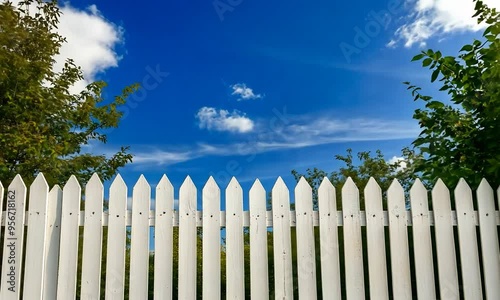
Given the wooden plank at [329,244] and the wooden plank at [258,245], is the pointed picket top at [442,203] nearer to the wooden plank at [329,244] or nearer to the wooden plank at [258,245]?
the wooden plank at [329,244]

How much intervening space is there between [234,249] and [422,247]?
1.53 meters

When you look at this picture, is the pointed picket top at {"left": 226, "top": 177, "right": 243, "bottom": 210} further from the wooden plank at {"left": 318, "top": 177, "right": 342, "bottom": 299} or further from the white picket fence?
the wooden plank at {"left": 318, "top": 177, "right": 342, "bottom": 299}

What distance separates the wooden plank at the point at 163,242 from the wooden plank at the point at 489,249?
2.54 meters

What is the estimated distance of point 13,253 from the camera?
358 centimetres

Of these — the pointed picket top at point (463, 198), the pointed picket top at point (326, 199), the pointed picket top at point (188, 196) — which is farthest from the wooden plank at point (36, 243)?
the pointed picket top at point (463, 198)

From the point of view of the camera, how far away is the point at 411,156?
Result: 6.86 metres

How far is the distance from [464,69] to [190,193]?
2660 mm

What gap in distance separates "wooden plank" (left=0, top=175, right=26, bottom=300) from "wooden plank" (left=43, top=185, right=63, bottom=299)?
231 mm

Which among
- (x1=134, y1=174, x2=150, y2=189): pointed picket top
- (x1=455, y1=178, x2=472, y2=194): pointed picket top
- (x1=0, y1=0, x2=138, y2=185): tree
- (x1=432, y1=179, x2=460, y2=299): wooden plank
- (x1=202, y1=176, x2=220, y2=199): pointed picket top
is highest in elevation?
(x1=0, y1=0, x2=138, y2=185): tree

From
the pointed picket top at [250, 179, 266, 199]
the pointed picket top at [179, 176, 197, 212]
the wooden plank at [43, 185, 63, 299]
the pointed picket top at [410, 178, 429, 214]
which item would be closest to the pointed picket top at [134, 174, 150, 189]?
the pointed picket top at [179, 176, 197, 212]

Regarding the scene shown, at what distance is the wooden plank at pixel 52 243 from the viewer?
3523 mm

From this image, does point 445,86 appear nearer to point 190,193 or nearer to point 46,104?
point 190,193

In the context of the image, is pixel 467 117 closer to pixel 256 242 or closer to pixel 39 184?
pixel 256 242

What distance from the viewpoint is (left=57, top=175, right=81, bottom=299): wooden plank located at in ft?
11.5
